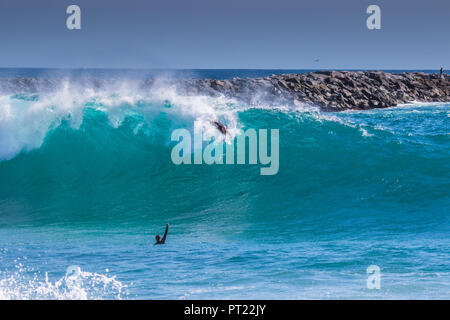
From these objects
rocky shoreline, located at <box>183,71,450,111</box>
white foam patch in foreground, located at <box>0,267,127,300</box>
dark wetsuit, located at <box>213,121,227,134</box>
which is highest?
rocky shoreline, located at <box>183,71,450,111</box>

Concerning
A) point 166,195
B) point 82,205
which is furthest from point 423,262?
point 82,205

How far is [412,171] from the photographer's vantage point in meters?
13.3

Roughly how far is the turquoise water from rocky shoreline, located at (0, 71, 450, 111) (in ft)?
62.2

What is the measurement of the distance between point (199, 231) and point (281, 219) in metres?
1.91

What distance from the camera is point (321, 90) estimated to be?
38.4 metres

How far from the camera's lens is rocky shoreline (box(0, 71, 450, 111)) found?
3669cm

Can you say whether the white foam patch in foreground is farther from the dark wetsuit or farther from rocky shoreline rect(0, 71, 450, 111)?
rocky shoreline rect(0, 71, 450, 111)

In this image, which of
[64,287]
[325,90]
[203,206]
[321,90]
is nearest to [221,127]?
[203,206]

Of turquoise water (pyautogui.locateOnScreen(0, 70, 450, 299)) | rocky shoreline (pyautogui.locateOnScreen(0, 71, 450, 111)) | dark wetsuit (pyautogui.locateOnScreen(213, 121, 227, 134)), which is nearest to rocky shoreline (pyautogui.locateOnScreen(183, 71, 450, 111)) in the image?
rocky shoreline (pyautogui.locateOnScreen(0, 71, 450, 111))

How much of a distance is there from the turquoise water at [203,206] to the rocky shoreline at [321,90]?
18950 millimetres

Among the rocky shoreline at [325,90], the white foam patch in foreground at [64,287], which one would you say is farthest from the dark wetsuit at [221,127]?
the rocky shoreline at [325,90]

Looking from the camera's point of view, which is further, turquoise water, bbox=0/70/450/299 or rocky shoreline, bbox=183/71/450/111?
rocky shoreline, bbox=183/71/450/111

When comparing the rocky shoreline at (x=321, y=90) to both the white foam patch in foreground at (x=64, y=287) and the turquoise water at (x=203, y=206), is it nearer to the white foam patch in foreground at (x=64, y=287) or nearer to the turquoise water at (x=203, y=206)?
the turquoise water at (x=203, y=206)

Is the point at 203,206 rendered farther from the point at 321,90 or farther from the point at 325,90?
the point at 325,90
